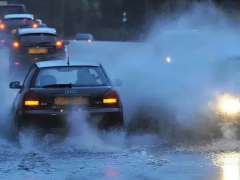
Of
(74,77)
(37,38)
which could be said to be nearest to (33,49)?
(37,38)

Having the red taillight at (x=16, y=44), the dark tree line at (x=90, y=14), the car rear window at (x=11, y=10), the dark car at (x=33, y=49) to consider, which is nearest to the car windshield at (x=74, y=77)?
the dark car at (x=33, y=49)

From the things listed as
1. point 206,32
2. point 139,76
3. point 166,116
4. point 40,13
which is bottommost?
point 166,116

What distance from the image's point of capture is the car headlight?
45.1 feet

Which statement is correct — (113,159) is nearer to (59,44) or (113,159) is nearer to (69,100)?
(69,100)

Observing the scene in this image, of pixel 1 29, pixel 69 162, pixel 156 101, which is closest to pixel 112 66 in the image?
pixel 1 29

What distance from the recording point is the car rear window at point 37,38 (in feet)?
63.3

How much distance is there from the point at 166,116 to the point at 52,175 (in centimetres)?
577

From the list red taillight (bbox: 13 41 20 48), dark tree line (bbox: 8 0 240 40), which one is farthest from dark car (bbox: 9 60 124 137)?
dark tree line (bbox: 8 0 240 40)

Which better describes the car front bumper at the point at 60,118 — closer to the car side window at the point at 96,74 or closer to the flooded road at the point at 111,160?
the flooded road at the point at 111,160

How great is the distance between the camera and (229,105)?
1414 centimetres

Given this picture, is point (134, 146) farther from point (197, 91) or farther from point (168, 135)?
point (197, 91)

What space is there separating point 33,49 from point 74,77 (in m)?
8.53

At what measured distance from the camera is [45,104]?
9.84m

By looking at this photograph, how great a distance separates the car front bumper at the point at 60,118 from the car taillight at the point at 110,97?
14cm
